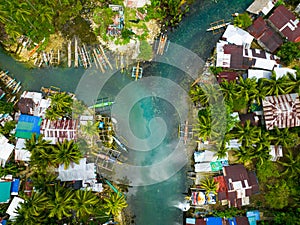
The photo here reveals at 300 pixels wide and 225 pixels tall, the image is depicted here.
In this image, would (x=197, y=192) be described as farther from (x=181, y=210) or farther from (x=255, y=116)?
(x=255, y=116)

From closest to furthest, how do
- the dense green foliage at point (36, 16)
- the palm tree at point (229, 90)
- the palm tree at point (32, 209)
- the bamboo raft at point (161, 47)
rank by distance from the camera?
1. the palm tree at point (32, 209)
2. the dense green foliage at point (36, 16)
3. the palm tree at point (229, 90)
4. the bamboo raft at point (161, 47)

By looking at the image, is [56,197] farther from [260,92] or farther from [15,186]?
[260,92]

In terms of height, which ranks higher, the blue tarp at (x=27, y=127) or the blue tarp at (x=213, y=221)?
the blue tarp at (x=27, y=127)

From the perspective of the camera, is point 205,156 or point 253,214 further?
point 205,156

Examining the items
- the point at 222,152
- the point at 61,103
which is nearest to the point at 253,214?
the point at 222,152

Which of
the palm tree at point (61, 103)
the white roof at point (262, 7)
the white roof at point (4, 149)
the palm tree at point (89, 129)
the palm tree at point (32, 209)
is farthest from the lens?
the white roof at point (262, 7)

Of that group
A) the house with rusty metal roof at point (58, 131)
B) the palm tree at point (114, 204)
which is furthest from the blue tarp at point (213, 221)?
the house with rusty metal roof at point (58, 131)

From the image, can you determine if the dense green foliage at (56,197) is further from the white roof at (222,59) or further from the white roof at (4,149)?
the white roof at (222,59)

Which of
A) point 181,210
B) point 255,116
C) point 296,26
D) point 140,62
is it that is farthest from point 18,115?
point 296,26
